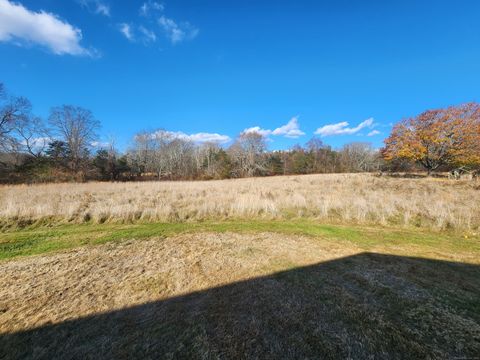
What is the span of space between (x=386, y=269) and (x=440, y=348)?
2.05 metres

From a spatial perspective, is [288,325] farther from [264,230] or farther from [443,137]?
[443,137]

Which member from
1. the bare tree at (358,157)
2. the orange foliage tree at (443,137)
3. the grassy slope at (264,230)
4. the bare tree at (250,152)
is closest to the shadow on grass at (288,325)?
the grassy slope at (264,230)

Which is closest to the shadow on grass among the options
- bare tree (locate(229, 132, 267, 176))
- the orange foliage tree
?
the orange foliage tree

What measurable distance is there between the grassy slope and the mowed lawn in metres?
0.08

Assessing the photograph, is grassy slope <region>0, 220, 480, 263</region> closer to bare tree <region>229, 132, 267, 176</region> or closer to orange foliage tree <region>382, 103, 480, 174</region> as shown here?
orange foliage tree <region>382, 103, 480, 174</region>

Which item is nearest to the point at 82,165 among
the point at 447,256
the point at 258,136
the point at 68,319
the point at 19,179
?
the point at 19,179

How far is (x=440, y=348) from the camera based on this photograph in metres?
2.41

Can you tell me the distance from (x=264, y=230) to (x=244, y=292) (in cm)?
366

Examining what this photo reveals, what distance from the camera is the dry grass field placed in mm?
2562

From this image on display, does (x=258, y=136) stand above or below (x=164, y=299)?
above

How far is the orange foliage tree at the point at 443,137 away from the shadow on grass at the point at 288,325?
25121 millimetres

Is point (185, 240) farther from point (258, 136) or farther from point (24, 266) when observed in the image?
point (258, 136)

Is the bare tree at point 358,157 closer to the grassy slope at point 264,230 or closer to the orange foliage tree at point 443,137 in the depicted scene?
the orange foliage tree at point 443,137

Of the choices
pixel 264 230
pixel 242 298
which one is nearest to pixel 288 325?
pixel 242 298
